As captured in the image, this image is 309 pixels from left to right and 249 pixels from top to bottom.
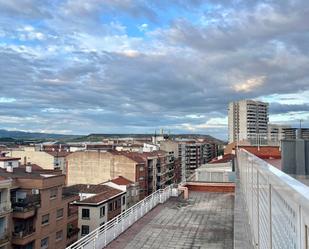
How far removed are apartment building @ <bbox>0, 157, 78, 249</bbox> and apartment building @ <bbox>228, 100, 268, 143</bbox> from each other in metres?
55.8

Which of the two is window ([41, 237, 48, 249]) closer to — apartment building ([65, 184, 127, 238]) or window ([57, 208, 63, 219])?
window ([57, 208, 63, 219])

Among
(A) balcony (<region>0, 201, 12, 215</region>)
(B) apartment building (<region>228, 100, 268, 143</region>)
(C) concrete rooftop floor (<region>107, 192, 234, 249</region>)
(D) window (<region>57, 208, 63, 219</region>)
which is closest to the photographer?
(C) concrete rooftop floor (<region>107, 192, 234, 249</region>)

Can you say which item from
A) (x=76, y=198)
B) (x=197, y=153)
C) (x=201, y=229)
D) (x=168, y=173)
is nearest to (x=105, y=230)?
(x=201, y=229)

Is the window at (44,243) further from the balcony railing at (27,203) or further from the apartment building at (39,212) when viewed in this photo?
the balcony railing at (27,203)

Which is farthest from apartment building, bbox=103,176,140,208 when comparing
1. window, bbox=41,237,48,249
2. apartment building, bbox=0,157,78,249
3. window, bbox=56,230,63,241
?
window, bbox=41,237,48,249

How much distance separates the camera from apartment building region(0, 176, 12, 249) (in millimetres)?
25619

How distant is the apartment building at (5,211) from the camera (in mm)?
25619

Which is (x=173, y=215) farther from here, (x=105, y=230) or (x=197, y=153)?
(x=197, y=153)

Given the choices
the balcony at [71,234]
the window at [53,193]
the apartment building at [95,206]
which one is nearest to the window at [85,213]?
the apartment building at [95,206]

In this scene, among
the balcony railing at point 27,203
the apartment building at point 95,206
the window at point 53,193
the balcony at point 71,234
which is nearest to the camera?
the balcony railing at point 27,203

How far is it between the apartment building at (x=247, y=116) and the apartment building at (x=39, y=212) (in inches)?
2196

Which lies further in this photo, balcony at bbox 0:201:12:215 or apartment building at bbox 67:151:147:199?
apartment building at bbox 67:151:147:199

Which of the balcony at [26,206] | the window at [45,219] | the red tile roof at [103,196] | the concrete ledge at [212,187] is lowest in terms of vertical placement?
the window at [45,219]

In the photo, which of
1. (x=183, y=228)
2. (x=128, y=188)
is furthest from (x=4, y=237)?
(x=128, y=188)
